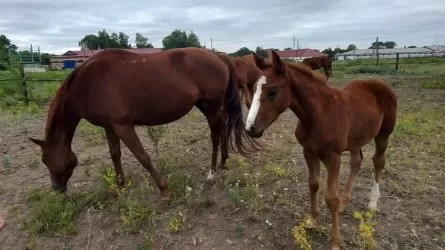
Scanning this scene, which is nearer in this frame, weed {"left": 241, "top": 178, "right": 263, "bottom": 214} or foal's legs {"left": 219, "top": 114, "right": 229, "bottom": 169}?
weed {"left": 241, "top": 178, "right": 263, "bottom": 214}

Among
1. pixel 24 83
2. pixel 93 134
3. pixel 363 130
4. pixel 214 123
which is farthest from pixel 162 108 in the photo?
pixel 24 83

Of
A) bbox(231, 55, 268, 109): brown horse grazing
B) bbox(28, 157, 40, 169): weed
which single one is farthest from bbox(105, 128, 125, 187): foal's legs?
bbox(231, 55, 268, 109): brown horse grazing

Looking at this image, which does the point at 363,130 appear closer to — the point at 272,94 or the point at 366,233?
the point at 366,233

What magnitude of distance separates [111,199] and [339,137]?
269 centimetres

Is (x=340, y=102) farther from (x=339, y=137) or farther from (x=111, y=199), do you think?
(x=111, y=199)

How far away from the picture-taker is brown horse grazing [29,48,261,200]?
371cm

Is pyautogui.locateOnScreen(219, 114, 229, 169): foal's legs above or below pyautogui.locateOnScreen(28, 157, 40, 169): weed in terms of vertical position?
above

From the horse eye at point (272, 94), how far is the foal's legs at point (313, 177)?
0.68m

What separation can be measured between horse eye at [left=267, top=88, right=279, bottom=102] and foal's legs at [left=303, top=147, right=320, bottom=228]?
0.68 metres

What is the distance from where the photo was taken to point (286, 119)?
7852 mm

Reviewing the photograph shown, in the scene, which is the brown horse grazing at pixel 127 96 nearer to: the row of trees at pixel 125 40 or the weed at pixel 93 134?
the weed at pixel 93 134

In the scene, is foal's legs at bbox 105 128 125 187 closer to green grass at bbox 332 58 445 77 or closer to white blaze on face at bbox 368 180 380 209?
white blaze on face at bbox 368 180 380 209

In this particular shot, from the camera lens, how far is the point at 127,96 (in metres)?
3.76

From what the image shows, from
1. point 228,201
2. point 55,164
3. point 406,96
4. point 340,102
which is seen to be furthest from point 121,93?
point 406,96
